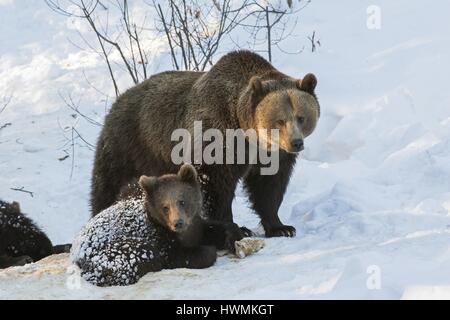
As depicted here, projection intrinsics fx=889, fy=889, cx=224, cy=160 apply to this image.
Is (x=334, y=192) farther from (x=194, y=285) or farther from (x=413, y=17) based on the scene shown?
(x=413, y=17)

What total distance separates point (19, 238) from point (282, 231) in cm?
278

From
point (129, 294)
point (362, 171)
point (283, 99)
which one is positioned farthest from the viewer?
point (362, 171)

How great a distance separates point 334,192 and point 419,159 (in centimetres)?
123

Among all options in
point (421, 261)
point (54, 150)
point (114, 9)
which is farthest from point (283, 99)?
point (114, 9)

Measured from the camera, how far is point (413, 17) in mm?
15695

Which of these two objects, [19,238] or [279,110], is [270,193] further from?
[19,238]

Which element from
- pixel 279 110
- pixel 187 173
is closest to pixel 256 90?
pixel 279 110

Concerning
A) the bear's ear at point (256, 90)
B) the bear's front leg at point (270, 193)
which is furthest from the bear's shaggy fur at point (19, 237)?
the bear's ear at point (256, 90)

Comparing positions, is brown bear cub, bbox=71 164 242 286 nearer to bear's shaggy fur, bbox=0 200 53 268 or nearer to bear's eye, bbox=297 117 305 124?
bear's eye, bbox=297 117 305 124

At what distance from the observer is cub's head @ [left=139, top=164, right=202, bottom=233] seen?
25.5 feet

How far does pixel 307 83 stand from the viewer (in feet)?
29.2

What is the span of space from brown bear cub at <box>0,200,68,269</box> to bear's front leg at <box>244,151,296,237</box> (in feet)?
7.57

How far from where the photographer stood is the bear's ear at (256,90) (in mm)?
8688

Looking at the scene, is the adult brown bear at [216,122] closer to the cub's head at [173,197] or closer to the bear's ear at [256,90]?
the bear's ear at [256,90]
